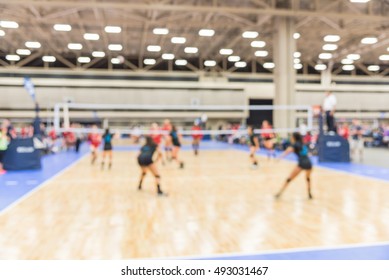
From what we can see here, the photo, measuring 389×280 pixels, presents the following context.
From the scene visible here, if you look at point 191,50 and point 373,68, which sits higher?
point 191,50

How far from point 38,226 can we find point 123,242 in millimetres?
1735

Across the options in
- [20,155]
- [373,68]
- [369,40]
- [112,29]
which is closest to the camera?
[20,155]

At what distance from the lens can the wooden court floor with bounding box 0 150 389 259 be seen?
4707 mm

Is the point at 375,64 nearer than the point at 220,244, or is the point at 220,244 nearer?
the point at 220,244

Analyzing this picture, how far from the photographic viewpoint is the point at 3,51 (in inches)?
1144

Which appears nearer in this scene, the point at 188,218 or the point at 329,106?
the point at 188,218

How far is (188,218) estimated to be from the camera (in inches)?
246

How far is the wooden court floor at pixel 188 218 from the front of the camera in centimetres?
471

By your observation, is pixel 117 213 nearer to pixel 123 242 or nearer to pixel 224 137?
pixel 123 242

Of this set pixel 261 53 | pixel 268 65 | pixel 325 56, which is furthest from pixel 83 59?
pixel 325 56

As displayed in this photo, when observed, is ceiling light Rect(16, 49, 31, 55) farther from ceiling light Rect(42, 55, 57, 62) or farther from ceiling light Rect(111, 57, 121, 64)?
ceiling light Rect(111, 57, 121, 64)

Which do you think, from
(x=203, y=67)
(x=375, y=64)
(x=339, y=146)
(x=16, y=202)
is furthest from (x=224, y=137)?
(x=16, y=202)

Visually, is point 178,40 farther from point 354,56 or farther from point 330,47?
point 354,56

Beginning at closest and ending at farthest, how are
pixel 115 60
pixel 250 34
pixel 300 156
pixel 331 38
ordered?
1. pixel 300 156
2. pixel 250 34
3. pixel 331 38
4. pixel 115 60
